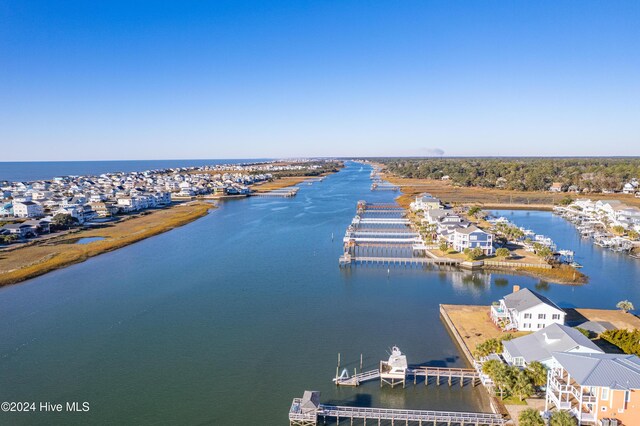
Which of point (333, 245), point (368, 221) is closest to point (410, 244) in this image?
point (333, 245)

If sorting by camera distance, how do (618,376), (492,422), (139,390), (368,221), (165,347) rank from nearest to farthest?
(618,376) < (492,422) < (139,390) < (165,347) < (368,221)

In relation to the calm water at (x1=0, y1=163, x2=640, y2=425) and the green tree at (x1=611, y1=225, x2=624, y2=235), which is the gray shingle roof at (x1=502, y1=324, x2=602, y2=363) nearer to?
the calm water at (x1=0, y1=163, x2=640, y2=425)

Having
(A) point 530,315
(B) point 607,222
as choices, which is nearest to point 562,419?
(A) point 530,315

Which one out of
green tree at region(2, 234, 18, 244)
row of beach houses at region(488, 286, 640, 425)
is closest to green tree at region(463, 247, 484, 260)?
row of beach houses at region(488, 286, 640, 425)

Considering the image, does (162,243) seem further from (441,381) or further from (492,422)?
(492,422)

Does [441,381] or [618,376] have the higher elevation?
[618,376]

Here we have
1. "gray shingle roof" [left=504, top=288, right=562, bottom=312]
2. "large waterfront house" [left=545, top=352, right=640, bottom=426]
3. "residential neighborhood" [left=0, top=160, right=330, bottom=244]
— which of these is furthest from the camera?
"residential neighborhood" [left=0, top=160, right=330, bottom=244]
